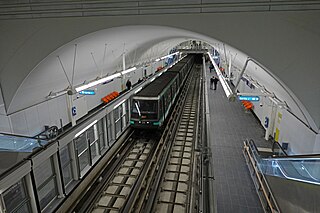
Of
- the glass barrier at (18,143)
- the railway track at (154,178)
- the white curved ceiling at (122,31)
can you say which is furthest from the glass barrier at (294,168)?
the glass barrier at (18,143)

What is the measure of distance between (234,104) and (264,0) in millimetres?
11915

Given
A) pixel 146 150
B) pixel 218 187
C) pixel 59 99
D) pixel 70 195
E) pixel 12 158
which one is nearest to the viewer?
pixel 12 158

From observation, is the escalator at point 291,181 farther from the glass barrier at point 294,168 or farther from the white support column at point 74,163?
the white support column at point 74,163

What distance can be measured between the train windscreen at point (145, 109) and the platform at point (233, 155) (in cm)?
309

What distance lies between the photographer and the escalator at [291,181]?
3.65m

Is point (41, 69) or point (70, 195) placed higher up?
point (41, 69)

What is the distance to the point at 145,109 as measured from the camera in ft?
30.0

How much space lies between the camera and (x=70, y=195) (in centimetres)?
580

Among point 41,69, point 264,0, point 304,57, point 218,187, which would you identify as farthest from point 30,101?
point 304,57

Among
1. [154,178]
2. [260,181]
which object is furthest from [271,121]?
[154,178]

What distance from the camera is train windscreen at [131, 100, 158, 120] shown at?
29.7 feet

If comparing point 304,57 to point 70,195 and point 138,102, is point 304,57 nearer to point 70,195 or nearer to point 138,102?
point 138,102

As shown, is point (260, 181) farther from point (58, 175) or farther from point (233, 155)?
point (58, 175)

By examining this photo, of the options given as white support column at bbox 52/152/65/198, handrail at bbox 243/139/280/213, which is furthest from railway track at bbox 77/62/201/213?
handrail at bbox 243/139/280/213
